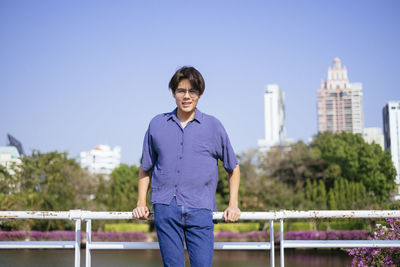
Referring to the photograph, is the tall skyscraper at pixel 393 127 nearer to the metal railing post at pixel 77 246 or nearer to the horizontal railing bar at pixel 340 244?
the horizontal railing bar at pixel 340 244

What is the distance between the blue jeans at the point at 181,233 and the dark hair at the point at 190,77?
Answer: 66 centimetres

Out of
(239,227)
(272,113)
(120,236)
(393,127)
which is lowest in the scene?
(120,236)

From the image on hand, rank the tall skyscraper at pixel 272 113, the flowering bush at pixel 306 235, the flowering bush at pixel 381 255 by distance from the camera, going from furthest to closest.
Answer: the tall skyscraper at pixel 272 113
the flowering bush at pixel 306 235
the flowering bush at pixel 381 255

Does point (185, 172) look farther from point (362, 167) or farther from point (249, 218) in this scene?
point (362, 167)

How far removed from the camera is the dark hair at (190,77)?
8.43ft

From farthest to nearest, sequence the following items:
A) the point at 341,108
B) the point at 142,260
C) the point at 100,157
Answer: the point at 341,108, the point at 100,157, the point at 142,260

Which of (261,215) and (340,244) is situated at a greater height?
(261,215)

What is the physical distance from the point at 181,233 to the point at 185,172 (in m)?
0.34

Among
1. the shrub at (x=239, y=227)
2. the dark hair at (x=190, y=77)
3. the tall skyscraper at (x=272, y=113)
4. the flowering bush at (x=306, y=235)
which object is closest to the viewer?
the dark hair at (x=190, y=77)

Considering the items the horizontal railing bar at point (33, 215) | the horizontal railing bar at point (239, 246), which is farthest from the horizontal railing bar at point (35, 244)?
the horizontal railing bar at point (239, 246)

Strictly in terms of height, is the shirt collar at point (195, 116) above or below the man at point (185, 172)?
above

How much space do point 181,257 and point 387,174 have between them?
114ft

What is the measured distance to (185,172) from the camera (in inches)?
97.0

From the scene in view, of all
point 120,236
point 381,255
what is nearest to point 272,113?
point 120,236
